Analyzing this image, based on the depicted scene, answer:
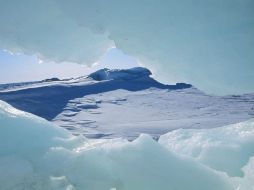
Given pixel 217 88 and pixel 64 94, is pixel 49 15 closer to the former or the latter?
pixel 217 88

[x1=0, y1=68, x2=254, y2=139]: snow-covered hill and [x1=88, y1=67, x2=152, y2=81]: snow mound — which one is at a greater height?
[x1=88, y1=67, x2=152, y2=81]: snow mound

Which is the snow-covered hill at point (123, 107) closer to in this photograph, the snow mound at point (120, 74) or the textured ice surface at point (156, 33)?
the snow mound at point (120, 74)

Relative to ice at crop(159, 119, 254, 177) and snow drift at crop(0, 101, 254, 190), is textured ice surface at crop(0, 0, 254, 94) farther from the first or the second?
snow drift at crop(0, 101, 254, 190)

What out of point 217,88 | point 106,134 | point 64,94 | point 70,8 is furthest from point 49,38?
point 64,94

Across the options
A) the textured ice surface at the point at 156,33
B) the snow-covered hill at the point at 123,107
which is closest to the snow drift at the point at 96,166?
the textured ice surface at the point at 156,33

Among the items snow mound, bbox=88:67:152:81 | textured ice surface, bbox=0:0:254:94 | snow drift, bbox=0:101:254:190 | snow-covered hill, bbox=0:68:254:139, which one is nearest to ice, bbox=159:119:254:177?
textured ice surface, bbox=0:0:254:94

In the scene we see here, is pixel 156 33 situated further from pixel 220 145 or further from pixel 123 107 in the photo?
pixel 123 107
